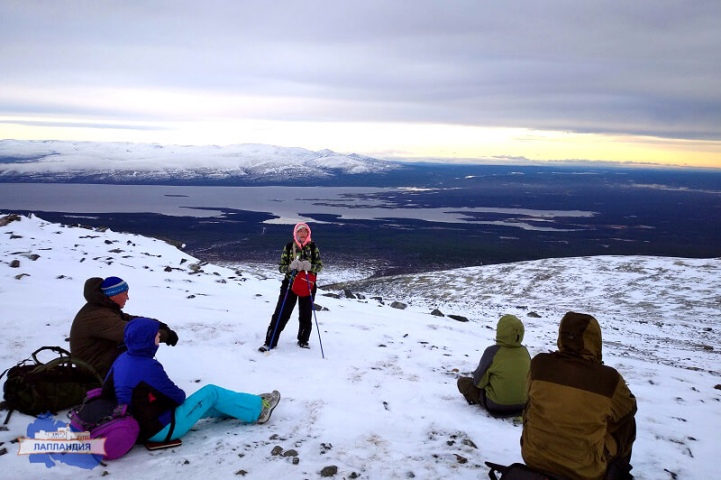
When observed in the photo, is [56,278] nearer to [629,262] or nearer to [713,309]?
[713,309]

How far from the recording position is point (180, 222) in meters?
102

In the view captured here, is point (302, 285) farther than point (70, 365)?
Yes

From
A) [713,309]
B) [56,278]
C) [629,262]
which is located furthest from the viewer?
[629,262]

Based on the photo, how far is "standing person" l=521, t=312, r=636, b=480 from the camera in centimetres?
425

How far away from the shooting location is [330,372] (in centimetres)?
884

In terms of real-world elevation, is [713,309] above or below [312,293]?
below

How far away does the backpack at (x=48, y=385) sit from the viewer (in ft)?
19.1

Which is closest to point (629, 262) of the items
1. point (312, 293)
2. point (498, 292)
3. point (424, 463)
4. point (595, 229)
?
point (498, 292)

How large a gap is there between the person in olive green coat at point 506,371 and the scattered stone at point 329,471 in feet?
9.48

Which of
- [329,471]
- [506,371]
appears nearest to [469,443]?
[506,371]

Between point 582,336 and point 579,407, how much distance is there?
2.14 feet

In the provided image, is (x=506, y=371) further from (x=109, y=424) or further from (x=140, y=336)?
(x=109, y=424)

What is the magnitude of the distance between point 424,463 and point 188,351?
554cm

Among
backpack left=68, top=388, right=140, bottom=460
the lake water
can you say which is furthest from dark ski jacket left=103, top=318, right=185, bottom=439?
the lake water
